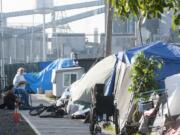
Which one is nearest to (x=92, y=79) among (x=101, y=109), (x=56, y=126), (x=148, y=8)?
(x=56, y=126)

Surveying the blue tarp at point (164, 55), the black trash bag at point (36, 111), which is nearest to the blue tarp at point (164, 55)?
the blue tarp at point (164, 55)

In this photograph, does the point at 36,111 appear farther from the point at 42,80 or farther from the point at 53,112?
the point at 42,80

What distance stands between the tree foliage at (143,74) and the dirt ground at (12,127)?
300 centimetres

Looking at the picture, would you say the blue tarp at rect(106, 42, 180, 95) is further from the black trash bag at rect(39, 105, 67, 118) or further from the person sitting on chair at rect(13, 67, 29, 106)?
the person sitting on chair at rect(13, 67, 29, 106)

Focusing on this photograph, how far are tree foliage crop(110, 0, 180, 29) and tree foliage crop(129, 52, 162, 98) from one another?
9693 millimetres

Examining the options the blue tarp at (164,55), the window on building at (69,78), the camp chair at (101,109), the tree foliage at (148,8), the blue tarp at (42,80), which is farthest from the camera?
the blue tarp at (42,80)

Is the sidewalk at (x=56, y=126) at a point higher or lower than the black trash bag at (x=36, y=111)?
higher

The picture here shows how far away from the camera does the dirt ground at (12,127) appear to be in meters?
16.6

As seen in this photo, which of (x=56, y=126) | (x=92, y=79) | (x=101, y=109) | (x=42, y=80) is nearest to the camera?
(x=101, y=109)

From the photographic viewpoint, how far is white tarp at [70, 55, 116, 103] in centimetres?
2075

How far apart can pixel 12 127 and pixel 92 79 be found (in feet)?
14.7

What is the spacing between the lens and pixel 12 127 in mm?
18219

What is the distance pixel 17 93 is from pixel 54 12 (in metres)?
65.5

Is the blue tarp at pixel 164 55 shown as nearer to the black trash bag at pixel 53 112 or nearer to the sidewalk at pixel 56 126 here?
the sidewalk at pixel 56 126
